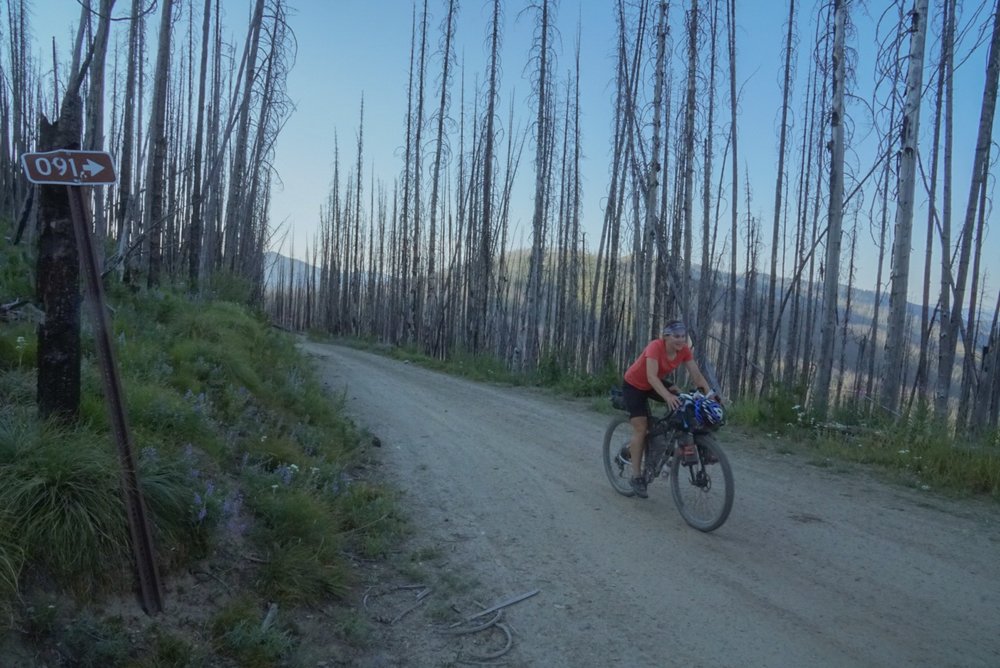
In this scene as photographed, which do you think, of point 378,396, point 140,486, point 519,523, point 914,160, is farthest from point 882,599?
point 378,396

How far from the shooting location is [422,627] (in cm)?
375

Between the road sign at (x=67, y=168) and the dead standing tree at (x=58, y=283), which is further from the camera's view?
the dead standing tree at (x=58, y=283)

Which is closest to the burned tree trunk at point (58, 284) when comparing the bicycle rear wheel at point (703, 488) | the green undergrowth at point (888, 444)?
the bicycle rear wheel at point (703, 488)

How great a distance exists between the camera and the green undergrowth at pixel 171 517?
2.82 m

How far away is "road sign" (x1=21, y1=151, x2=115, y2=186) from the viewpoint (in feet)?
10.4

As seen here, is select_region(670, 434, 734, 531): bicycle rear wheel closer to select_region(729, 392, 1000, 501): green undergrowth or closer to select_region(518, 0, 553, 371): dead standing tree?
select_region(729, 392, 1000, 501): green undergrowth

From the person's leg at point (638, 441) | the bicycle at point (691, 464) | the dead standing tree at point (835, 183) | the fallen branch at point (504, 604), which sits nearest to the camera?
the fallen branch at point (504, 604)

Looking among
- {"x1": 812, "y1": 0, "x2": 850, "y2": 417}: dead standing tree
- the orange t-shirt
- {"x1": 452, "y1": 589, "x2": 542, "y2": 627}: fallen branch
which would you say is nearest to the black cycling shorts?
the orange t-shirt

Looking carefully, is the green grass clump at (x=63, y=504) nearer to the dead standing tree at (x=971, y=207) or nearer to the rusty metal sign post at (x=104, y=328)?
the rusty metal sign post at (x=104, y=328)

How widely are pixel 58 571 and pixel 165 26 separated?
1101cm

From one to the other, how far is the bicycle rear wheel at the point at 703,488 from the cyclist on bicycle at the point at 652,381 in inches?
15.5

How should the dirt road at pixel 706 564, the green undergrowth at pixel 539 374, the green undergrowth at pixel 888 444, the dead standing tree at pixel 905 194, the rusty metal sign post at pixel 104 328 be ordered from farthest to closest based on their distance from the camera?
the green undergrowth at pixel 539 374
the dead standing tree at pixel 905 194
the green undergrowth at pixel 888 444
the dirt road at pixel 706 564
the rusty metal sign post at pixel 104 328

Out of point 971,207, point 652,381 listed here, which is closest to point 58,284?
point 652,381

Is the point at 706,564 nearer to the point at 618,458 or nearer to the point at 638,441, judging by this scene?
the point at 638,441
